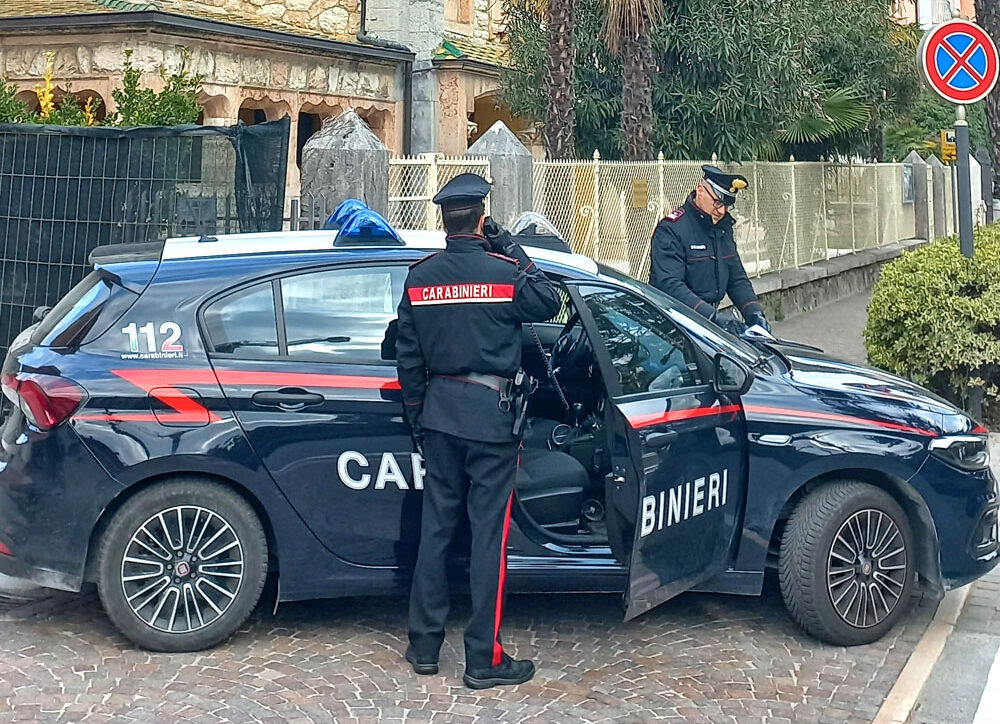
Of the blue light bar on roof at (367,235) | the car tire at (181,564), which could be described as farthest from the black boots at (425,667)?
the blue light bar on roof at (367,235)

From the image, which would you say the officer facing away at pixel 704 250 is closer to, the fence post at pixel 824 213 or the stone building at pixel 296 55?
the stone building at pixel 296 55

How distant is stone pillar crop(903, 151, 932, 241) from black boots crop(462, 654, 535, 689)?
21.6 meters

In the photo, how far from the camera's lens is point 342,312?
5.27m

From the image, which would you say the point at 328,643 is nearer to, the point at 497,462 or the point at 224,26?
the point at 497,462

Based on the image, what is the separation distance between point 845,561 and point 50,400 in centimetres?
321

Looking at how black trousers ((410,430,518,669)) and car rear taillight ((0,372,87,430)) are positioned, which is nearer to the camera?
black trousers ((410,430,518,669))

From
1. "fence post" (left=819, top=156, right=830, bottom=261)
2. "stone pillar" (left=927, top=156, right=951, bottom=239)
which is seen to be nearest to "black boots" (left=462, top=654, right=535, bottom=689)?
"fence post" (left=819, top=156, right=830, bottom=261)

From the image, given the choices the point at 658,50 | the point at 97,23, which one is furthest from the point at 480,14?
the point at 97,23

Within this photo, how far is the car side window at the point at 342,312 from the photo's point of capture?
5211mm

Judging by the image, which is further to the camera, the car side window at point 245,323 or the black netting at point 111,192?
the black netting at point 111,192

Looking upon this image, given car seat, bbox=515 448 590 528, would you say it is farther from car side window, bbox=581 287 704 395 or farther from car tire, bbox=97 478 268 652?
car tire, bbox=97 478 268 652

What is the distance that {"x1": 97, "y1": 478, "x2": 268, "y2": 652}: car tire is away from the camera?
505cm

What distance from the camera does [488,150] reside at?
410 inches

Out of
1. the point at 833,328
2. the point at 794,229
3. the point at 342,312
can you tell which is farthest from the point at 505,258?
the point at 794,229
